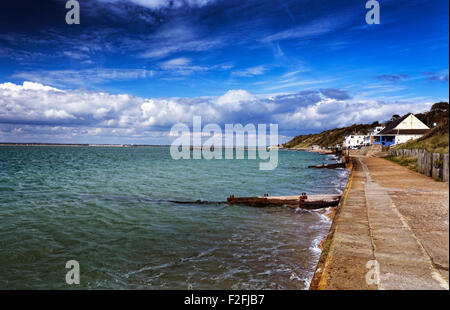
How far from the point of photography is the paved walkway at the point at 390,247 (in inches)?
149

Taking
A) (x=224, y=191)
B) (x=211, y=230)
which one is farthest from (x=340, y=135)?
(x=211, y=230)

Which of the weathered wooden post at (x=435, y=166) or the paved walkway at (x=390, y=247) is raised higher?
the weathered wooden post at (x=435, y=166)

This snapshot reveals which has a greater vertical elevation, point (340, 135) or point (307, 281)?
point (340, 135)

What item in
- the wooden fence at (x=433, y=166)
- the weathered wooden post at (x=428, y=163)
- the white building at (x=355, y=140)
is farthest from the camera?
the white building at (x=355, y=140)

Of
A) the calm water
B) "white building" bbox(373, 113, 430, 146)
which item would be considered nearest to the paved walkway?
the calm water

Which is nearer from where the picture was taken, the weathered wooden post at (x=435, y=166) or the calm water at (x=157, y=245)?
the calm water at (x=157, y=245)

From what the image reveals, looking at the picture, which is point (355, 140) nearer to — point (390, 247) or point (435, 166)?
point (435, 166)

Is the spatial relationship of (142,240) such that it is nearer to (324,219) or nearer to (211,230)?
(211,230)

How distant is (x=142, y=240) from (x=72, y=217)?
5374 mm

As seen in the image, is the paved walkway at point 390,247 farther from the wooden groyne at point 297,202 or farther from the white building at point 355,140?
the white building at point 355,140

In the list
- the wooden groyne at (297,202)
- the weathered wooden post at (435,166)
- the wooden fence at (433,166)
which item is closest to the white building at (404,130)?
the wooden fence at (433,166)
